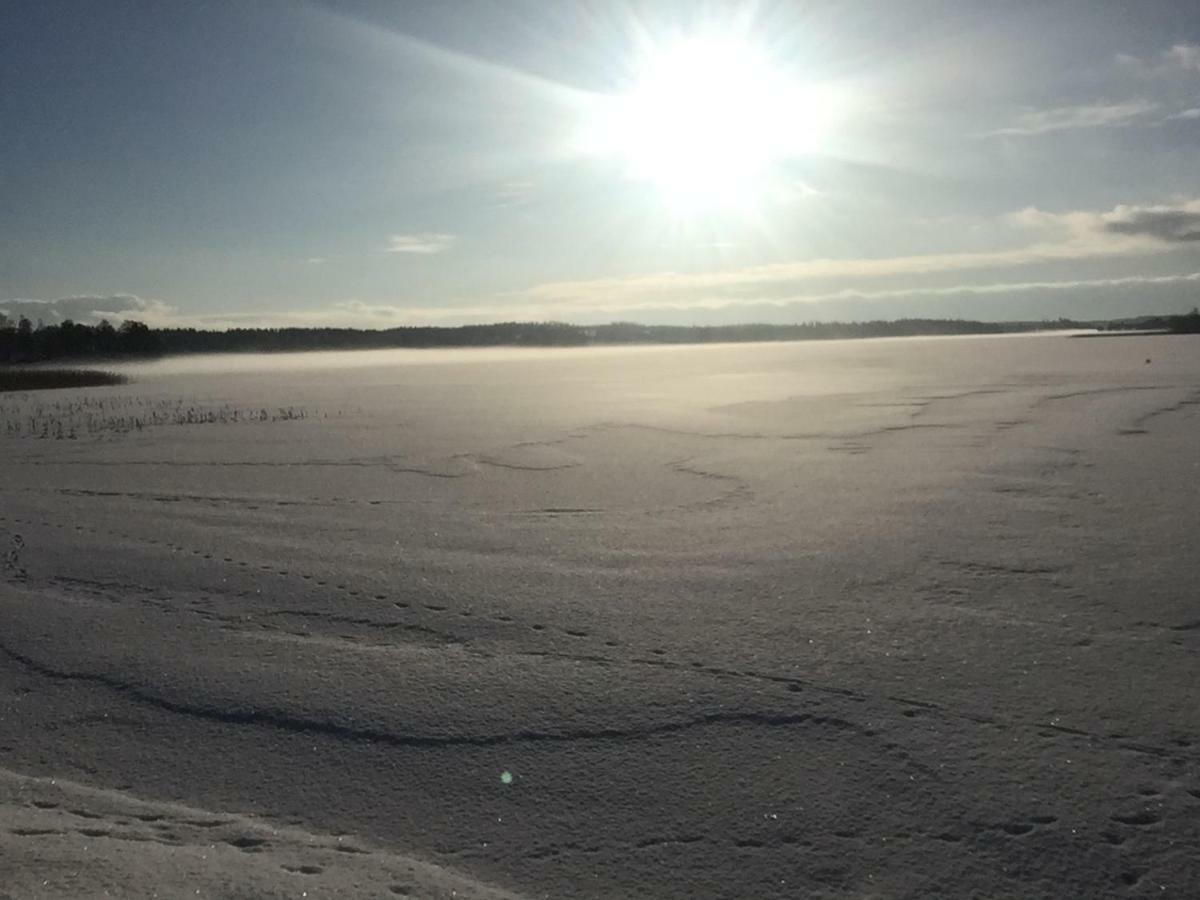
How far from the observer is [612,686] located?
10.1ft

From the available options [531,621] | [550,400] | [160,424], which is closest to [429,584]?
[531,621]

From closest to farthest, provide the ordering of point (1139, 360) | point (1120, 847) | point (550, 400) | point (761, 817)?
point (1120, 847) < point (761, 817) < point (550, 400) < point (1139, 360)

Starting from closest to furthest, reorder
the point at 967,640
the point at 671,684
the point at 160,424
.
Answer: the point at 671,684 → the point at 967,640 → the point at 160,424

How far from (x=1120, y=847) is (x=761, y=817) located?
851 mm

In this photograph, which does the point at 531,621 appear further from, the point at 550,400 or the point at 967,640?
the point at 550,400

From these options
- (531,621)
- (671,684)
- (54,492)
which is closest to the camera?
(671,684)

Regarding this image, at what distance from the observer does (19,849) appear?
2.15 metres

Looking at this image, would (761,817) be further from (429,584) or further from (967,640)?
(429,584)

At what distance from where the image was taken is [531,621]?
3807mm

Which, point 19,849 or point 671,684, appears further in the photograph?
point 671,684

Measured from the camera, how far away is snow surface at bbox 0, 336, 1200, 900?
6.93 ft

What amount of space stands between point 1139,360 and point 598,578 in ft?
79.7

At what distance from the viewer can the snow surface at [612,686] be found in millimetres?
2113

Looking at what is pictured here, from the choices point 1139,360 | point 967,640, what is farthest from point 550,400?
point 1139,360
